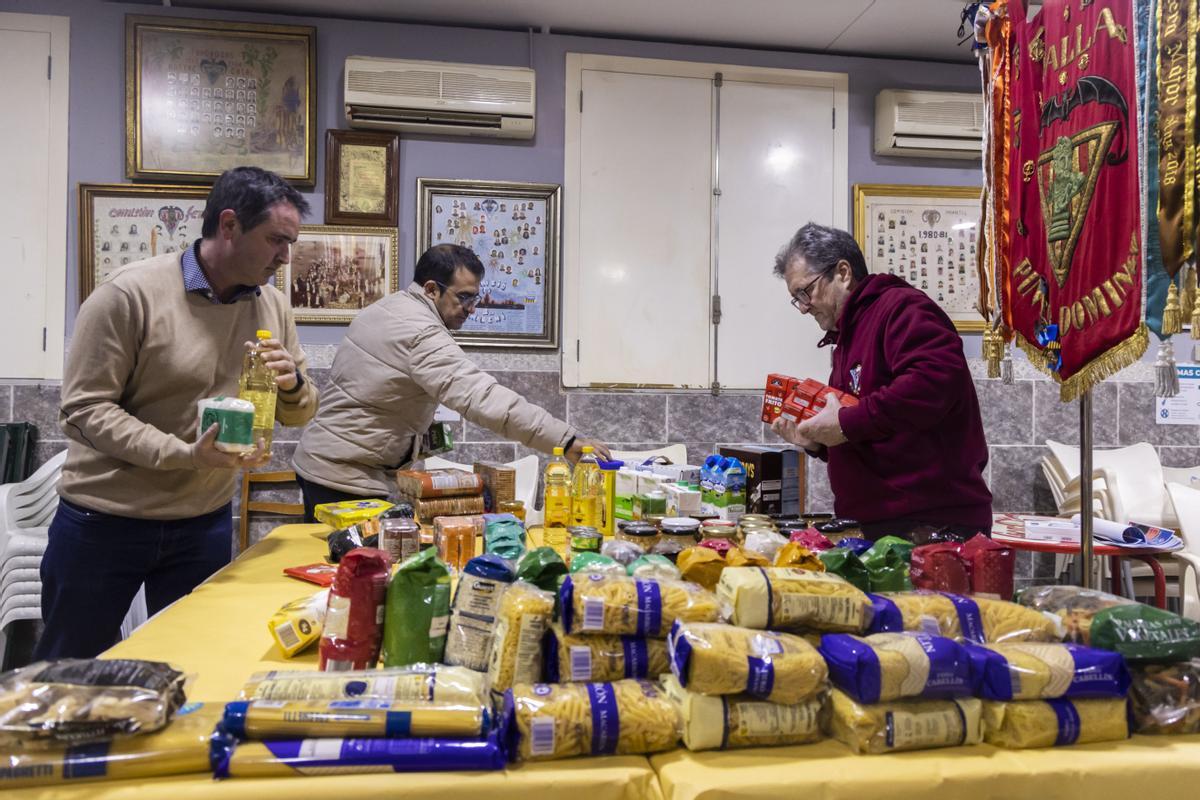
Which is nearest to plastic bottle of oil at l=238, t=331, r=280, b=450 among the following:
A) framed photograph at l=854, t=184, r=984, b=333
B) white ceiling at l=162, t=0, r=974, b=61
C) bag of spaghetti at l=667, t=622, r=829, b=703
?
bag of spaghetti at l=667, t=622, r=829, b=703

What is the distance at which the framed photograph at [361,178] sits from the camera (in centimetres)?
434

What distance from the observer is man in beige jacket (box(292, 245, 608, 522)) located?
281 cm

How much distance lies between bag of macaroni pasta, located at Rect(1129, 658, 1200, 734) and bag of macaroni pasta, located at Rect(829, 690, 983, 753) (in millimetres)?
263

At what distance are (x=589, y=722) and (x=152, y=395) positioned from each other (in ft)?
5.40

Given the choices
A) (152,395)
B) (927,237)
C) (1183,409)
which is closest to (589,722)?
(152,395)

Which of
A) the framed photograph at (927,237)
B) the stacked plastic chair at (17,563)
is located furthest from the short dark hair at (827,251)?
the stacked plastic chair at (17,563)

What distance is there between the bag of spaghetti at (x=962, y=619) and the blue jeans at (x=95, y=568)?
1.87m

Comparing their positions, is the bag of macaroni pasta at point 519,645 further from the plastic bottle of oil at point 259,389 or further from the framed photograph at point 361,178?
the framed photograph at point 361,178

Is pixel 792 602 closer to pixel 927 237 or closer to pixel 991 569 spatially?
pixel 991 569

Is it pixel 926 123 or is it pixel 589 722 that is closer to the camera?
pixel 589 722

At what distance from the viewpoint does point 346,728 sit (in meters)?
1.02

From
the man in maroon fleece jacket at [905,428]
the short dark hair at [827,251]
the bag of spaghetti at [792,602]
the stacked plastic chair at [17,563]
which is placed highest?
the short dark hair at [827,251]

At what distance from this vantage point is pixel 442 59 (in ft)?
14.6

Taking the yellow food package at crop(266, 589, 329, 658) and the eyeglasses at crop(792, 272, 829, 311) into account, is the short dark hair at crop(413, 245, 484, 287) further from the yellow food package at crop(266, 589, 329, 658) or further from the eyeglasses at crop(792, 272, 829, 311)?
the yellow food package at crop(266, 589, 329, 658)
